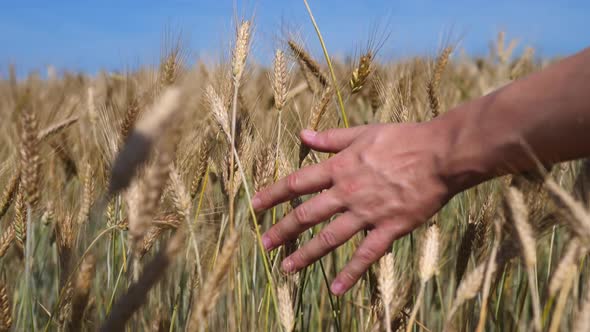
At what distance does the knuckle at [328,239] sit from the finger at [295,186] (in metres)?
0.09

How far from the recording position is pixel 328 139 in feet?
4.18

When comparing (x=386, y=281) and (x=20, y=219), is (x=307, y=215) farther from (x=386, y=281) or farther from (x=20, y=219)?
(x=20, y=219)

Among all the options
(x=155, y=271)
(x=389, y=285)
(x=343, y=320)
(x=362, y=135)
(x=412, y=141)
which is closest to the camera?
(x=155, y=271)

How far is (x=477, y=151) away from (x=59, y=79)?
15.9 feet

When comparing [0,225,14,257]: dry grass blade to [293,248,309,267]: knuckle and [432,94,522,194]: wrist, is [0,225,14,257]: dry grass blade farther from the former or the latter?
[432,94,522,194]: wrist

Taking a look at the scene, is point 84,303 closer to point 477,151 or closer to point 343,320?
point 477,151

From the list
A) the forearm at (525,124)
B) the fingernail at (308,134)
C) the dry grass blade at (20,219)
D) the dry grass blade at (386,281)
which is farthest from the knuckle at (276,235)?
the dry grass blade at (20,219)

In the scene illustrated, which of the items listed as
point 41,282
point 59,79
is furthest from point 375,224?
point 59,79

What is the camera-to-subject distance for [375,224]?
1.17 m

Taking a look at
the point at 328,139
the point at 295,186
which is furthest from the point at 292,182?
the point at 328,139

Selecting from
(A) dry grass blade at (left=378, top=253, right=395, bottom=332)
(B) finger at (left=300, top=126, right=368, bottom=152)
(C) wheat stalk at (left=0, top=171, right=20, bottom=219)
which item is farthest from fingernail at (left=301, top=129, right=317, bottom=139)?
(C) wheat stalk at (left=0, top=171, right=20, bottom=219)

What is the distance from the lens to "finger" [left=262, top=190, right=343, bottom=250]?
1215mm

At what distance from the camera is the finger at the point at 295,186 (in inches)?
48.4

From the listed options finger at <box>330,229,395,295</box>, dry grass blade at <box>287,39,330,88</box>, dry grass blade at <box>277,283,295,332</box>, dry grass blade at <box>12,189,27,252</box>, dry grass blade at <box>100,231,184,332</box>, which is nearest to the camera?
dry grass blade at <box>100,231,184,332</box>
